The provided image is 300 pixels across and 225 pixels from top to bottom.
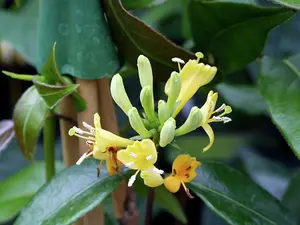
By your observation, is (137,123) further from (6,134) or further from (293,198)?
(293,198)

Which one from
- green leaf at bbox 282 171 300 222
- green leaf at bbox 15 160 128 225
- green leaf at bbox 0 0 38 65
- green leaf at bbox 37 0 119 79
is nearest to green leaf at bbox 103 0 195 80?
green leaf at bbox 37 0 119 79

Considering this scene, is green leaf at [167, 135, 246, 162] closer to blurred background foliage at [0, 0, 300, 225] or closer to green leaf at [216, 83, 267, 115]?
blurred background foliage at [0, 0, 300, 225]

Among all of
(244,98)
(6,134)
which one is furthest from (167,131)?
(244,98)

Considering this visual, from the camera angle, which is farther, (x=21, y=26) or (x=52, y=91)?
(x=21, y=26)

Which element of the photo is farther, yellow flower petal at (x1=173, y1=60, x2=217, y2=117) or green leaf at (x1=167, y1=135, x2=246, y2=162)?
green leaf at (x1=167, y1=135, x2=246, y2=162)

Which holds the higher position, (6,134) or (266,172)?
(6,134)

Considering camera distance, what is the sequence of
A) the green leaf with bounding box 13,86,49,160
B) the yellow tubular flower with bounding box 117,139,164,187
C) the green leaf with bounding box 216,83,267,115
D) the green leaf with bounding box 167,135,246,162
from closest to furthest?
the yellow tubular flower with bounding box 117,139,164,187 → the green leaf with bounding box 13,86,49,160 → the green leaf with bounding box 216,83,267,115 → the green leaf with bounding box 167,135,246,162

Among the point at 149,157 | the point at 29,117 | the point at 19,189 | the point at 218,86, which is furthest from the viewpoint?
the point at 218,86
